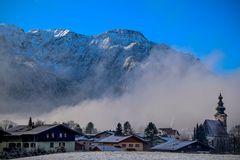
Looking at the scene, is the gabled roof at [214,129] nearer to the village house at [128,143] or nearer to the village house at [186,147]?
the village house at [128,143]

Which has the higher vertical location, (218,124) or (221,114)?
(221,114)

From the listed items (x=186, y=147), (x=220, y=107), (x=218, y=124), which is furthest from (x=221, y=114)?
(x=186, y=147)

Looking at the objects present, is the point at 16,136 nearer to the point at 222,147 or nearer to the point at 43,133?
the point at 43,133

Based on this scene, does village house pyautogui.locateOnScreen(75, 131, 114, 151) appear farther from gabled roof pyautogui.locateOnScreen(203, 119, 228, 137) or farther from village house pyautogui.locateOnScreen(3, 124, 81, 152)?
gabled roof pyautogui.locateOnScreen(203, 119, 228, 137)

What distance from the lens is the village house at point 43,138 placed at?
79.4 m

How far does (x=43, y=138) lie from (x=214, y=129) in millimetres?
79891

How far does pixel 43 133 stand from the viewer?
264ft

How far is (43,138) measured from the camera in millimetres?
80312

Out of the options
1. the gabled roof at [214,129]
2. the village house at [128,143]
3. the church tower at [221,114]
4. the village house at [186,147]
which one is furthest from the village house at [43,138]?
the church tower at [221,114]

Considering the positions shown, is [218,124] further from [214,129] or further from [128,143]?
[128,143]

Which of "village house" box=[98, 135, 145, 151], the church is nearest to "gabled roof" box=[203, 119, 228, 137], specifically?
the church

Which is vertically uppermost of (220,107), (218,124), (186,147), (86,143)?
(220,107)

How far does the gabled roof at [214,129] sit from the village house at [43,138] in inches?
2788

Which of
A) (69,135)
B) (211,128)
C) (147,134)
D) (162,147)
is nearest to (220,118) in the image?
(211,128)
